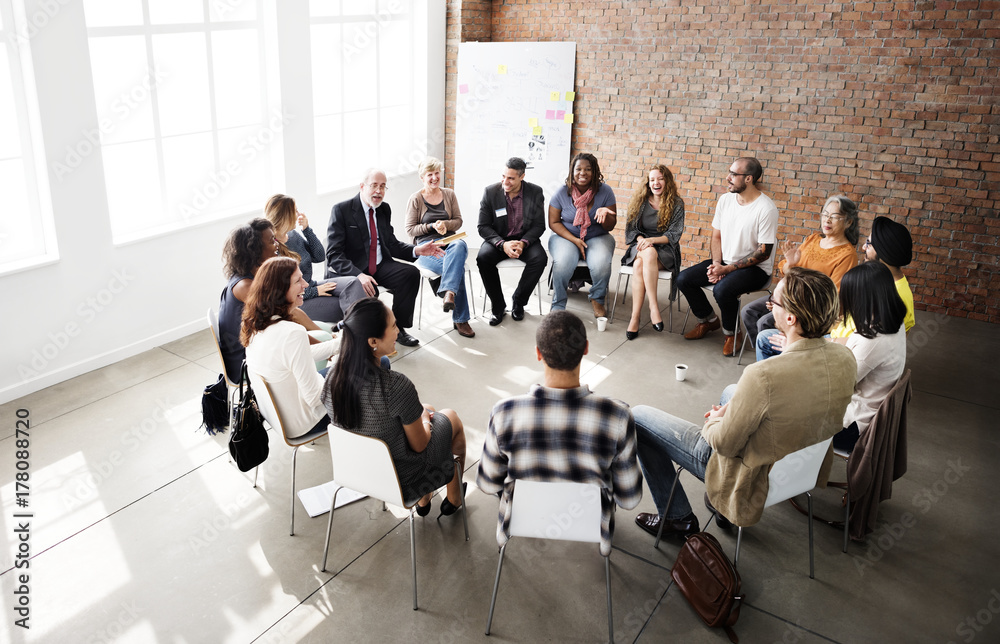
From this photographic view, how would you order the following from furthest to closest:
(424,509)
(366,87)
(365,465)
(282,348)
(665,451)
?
(366,87) < (424,509) < (665,451) < (282,348) < (365,465)

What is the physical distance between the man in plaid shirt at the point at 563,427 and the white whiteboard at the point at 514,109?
5289mm

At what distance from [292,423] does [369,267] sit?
2375mm

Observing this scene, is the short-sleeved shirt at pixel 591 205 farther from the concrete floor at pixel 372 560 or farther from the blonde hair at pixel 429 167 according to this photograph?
the concrete floor at pixel 372 560

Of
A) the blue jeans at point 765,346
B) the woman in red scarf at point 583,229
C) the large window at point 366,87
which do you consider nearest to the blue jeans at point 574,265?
the woman in red scarf at point 583,229

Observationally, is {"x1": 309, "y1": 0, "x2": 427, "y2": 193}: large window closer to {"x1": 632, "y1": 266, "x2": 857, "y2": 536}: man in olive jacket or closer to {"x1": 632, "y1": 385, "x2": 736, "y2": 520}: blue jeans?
{"x1": 632, "y1": 385, "x2": 736, "y2": 520}: blue jeans

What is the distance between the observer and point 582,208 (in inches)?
247

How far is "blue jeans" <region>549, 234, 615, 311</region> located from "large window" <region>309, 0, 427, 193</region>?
2427mm

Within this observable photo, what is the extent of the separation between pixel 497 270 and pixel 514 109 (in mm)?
2626

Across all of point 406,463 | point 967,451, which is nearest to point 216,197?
point 406,463

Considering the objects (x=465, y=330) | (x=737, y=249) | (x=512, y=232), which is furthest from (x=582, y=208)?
(x=465, y=330)

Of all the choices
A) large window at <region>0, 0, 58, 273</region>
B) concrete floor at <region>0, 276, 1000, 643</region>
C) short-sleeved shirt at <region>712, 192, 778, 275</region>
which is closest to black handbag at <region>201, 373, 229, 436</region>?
concrete floor at <region>0, 276, 1000, 643</region>

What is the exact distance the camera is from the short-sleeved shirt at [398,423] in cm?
290

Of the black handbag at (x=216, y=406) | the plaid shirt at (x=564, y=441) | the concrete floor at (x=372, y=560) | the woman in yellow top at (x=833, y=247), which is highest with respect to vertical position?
the woman in yellow top at (x=833, y=247)

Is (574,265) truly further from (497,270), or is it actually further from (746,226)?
(746,226)
